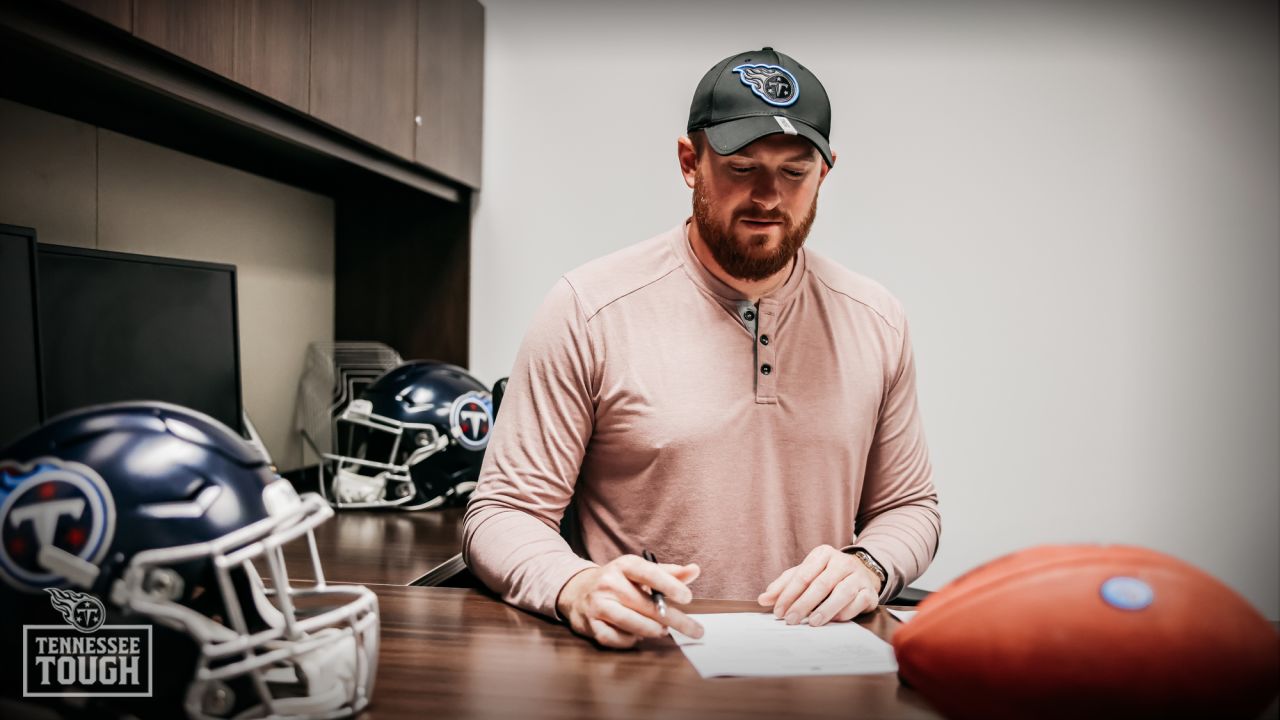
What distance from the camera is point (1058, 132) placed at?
7.56 ft

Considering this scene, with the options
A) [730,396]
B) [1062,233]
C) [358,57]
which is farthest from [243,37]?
[1062,233]

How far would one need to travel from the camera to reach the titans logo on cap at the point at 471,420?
1.89 meters

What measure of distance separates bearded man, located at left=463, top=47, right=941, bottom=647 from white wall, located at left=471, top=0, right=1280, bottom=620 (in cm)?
118

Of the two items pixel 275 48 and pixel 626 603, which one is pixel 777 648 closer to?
A: pixel 626 603

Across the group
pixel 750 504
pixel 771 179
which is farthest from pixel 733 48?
pixel 750 504

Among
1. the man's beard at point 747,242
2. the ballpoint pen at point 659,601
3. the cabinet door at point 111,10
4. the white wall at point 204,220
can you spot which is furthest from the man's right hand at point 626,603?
the white wall at point 204,220

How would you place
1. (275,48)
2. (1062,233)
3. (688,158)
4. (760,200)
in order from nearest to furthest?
1. (760,200)
2. (688,158)
3. (275,48)
4. (1062,233)

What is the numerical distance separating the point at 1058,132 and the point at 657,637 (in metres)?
2.06

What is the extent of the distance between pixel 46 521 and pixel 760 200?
2.94 ft

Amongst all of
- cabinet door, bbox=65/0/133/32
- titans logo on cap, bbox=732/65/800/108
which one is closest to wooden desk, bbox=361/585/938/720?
titans logo on cap, bbox=732/65/800/108

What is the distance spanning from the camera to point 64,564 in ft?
1.92

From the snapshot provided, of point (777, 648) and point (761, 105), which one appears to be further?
point (761, 105)

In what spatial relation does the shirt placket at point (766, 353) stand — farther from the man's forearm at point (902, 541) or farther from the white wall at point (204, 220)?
the white wall at point (204, 220)

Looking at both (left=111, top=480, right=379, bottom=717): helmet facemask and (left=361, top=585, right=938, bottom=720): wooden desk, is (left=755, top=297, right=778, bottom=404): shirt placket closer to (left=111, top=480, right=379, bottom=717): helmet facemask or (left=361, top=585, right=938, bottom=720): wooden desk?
(left=361, top=585, right=938, bottom=720): wooden desk
